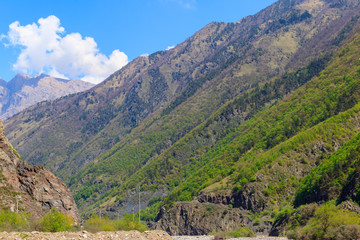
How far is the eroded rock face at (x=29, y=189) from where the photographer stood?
64375 millimetres

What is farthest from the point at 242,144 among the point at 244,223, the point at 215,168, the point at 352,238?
the point at 352,238

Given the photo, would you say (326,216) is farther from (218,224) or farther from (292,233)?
(218,224)

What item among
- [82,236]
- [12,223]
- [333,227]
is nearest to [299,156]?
[333,227]

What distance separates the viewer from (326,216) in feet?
182

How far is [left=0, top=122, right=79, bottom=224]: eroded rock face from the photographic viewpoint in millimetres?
64375

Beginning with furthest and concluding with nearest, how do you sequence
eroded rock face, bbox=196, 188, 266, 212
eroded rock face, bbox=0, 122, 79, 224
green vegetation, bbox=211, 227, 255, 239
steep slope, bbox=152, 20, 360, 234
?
eroded rock face, bbox=196, 188, 266, 212, steep slope, bbox=152, 20, 360, 234, green vegetation, bbox=211, 227, 255, 239, eroded rock face, bbox=0, 122, 79, 224

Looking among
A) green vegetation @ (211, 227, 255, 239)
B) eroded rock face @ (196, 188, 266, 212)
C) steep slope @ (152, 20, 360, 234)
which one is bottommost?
green vegetation @ (211, 227, 255, 239)

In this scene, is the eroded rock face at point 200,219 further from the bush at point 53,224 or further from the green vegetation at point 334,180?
the bush at point 53,224

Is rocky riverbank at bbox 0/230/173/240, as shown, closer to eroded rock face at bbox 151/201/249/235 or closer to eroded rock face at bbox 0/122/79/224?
eroded rock face at bbox 0/122/79/224

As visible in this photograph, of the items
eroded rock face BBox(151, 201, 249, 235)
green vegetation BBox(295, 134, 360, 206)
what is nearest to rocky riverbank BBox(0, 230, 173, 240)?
green vegetation BBox(295, 134, 360, 206)

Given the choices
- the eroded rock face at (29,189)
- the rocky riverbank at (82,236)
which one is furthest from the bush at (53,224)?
the eroded rock face at (29,189)

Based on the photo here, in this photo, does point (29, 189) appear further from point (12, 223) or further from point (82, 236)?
point (82, 236)

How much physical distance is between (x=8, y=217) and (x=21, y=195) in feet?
66.3

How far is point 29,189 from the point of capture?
70250 millimetres
